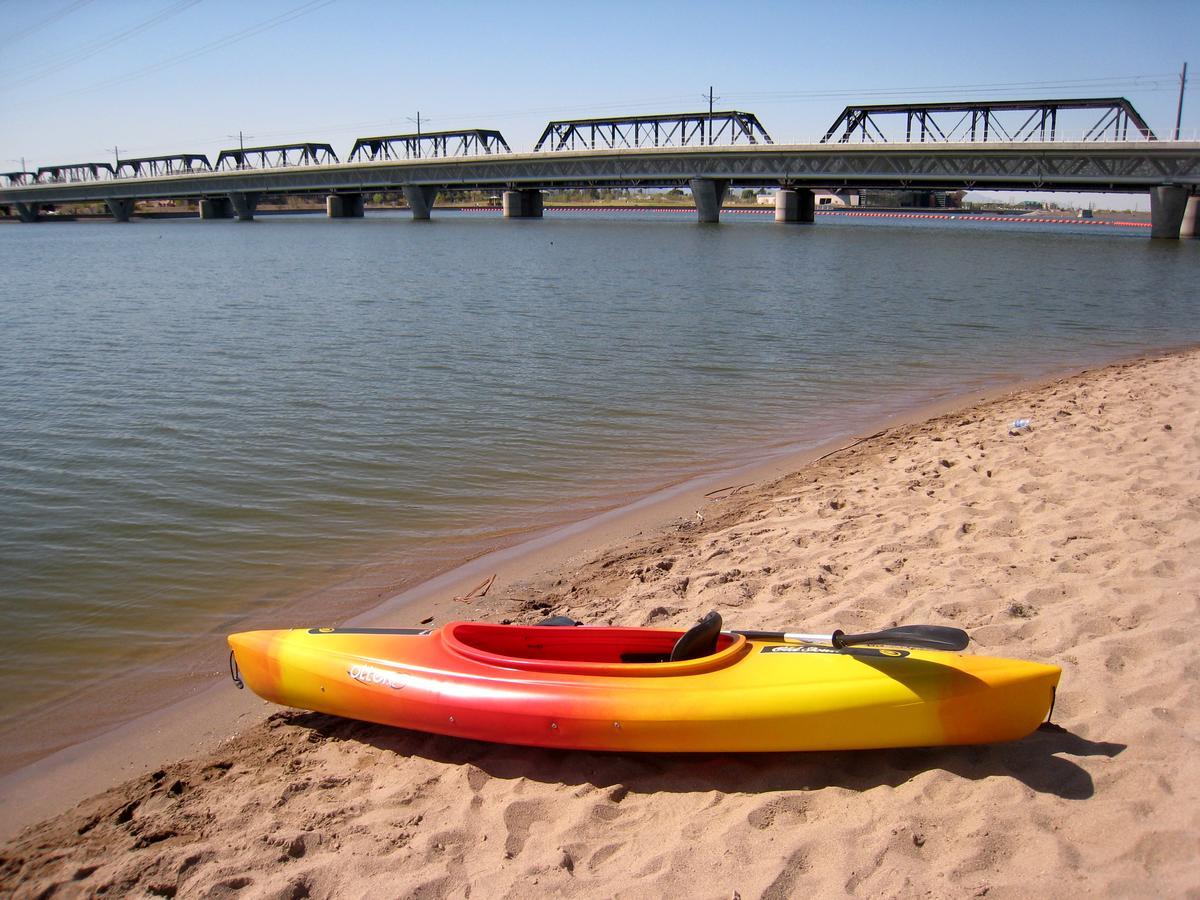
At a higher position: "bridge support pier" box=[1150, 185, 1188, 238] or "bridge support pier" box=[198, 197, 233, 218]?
"bridge support pier" box=[198, 197, 233, 218]

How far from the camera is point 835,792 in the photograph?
11.7 ft

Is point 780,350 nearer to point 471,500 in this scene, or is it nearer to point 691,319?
point 691,319

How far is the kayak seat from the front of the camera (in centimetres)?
415

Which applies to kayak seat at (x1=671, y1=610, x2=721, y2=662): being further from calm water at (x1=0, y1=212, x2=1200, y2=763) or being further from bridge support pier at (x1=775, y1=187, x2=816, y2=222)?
bridge support pier at (x1=775, y1=187, x2=816, y2=222)

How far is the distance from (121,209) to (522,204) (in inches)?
2190

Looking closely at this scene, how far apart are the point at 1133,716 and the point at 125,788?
461 centimetres

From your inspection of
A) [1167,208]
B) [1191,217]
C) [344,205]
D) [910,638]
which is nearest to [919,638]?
[910,638]

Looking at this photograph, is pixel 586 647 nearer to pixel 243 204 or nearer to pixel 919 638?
pixel 919 638

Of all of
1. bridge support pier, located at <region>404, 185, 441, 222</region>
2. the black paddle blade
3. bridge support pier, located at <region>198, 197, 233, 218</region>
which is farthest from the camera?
bridge support pier, located at <region>198, 197, 233, 218</region>

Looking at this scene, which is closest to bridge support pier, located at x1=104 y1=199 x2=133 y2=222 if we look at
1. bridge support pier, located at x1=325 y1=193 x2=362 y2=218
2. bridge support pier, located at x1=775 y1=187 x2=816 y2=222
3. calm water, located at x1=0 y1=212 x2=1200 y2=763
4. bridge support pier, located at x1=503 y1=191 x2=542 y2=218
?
bridge support pier, located at x1=325 y1=193 x2=362 y2=218

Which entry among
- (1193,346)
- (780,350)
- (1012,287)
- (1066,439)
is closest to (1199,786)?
(1066,439)

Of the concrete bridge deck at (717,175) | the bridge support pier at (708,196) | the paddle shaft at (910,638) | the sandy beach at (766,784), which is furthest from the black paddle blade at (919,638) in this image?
the bridge support pier at (708,196)

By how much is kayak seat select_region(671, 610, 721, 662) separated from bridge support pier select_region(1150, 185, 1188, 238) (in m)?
62.3

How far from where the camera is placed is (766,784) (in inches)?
147
